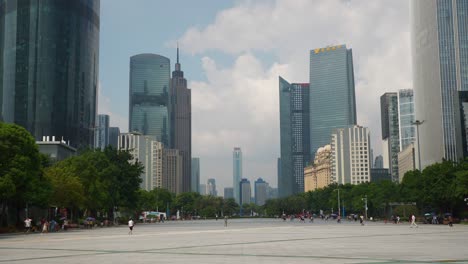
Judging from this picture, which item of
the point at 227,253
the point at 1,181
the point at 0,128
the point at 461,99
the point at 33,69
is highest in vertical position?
the point at 33,69

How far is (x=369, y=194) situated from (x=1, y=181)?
103m

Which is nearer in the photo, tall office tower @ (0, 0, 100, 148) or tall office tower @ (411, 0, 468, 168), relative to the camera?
tall office tower @ (0, 0, 100, 148)

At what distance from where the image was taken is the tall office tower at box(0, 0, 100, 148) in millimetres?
169000

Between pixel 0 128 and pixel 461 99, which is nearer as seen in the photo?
pixel 0 128

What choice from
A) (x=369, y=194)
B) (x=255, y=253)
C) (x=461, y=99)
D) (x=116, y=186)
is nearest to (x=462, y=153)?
(x=461, y=99)

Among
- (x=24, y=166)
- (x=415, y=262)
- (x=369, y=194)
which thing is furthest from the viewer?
(x=369, y=194)

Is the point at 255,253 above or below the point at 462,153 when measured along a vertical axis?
below

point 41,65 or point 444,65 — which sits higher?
point 444,65

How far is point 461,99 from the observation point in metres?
163

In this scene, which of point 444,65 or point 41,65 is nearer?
point 41,65

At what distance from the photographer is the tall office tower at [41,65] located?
169 metres

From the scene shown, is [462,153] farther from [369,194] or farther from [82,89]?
[82,89]

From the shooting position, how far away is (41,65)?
170m

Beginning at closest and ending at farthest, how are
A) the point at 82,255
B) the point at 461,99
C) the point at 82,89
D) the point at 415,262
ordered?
the point at 415,262 → the point at 82,255 → the point at 461,99 → the point at 82,89
